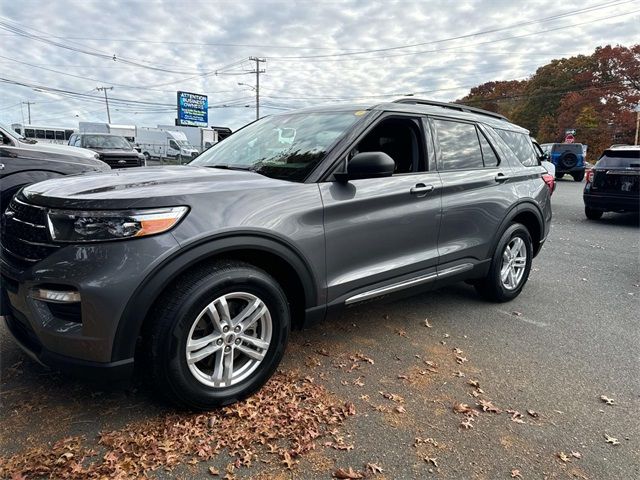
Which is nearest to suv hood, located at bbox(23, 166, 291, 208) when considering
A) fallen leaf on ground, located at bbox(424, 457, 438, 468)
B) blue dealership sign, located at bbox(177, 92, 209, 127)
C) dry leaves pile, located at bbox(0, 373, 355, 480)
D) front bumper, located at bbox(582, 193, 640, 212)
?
dry leaves pile, located at bbox(0, 373, 355, 480)

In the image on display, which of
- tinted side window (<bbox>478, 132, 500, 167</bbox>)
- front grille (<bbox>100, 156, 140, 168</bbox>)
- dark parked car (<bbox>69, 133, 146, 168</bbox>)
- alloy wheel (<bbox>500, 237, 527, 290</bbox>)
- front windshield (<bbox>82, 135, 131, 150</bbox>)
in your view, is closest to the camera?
tinted side window (<bbox>478, 132, 500, 167</bbox>)

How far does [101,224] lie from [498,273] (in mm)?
3516

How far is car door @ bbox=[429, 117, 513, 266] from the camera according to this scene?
3748 millimetres

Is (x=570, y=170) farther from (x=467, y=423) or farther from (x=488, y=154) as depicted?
(x=467, y=423)

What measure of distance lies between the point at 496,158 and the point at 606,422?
247 cm

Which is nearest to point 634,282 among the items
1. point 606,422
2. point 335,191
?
point 606,422

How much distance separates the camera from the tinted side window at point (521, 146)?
4570 millimetres

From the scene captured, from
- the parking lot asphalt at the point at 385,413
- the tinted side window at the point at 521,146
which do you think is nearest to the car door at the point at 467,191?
the tinted side window at the point at 521,146

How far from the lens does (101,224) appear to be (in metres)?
2.20

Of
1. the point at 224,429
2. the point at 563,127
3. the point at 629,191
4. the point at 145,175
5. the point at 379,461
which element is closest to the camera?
the point at 379,461

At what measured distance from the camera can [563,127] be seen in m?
47.3

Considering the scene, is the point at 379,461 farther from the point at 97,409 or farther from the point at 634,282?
the point at 634,282

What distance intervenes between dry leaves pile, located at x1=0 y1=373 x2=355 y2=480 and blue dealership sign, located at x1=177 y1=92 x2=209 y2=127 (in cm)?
3919

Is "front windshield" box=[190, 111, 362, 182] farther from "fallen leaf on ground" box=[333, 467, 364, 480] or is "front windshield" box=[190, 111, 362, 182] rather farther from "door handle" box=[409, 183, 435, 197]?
"fallen leaf on ground" box=[333, 467, 364, 480]
